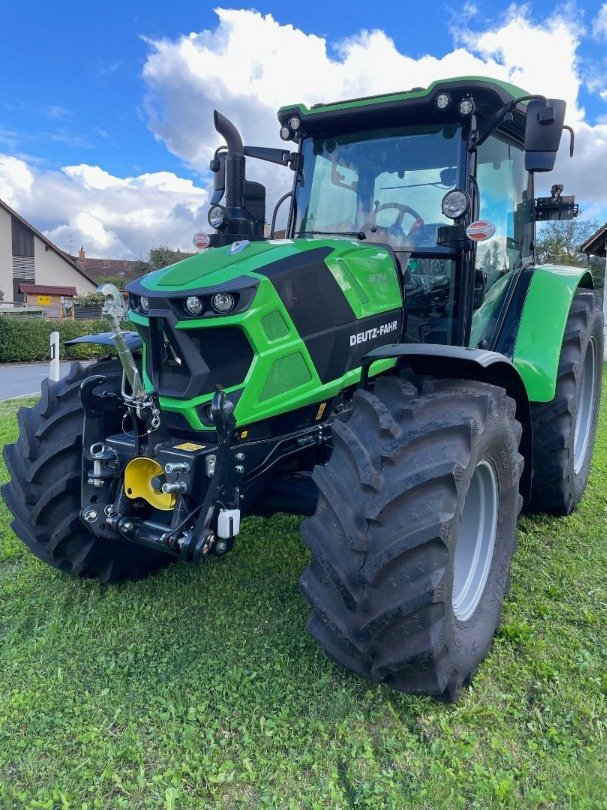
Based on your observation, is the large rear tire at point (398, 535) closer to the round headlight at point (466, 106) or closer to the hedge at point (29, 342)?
the round headlight at point (466, 106)

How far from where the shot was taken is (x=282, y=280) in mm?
2826

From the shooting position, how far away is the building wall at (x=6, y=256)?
35.9 metres

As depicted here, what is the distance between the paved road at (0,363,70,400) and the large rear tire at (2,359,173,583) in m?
10.4

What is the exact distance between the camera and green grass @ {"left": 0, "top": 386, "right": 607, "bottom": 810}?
212 centimetres

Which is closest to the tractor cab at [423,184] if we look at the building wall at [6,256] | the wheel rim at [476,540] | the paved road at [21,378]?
the wheel rim at [476,540]

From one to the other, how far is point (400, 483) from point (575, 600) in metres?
1.64

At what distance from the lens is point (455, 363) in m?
2.72

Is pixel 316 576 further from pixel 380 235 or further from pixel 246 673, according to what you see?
pixel 380 235

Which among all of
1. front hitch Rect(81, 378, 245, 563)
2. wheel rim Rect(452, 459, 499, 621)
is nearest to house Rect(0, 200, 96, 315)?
front hitch Rect(81, 378, 245, 563)

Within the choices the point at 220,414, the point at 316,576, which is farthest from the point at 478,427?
the point at 220,414

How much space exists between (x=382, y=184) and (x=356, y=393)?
5.16 feet

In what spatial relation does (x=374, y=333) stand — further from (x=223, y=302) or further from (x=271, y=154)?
(x=271, y=154)

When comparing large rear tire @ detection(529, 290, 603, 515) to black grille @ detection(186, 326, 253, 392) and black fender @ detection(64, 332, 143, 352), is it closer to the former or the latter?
black grille @ detection(186, 326, 253, 392)

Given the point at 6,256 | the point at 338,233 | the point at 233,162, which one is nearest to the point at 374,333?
the point at 338,233
